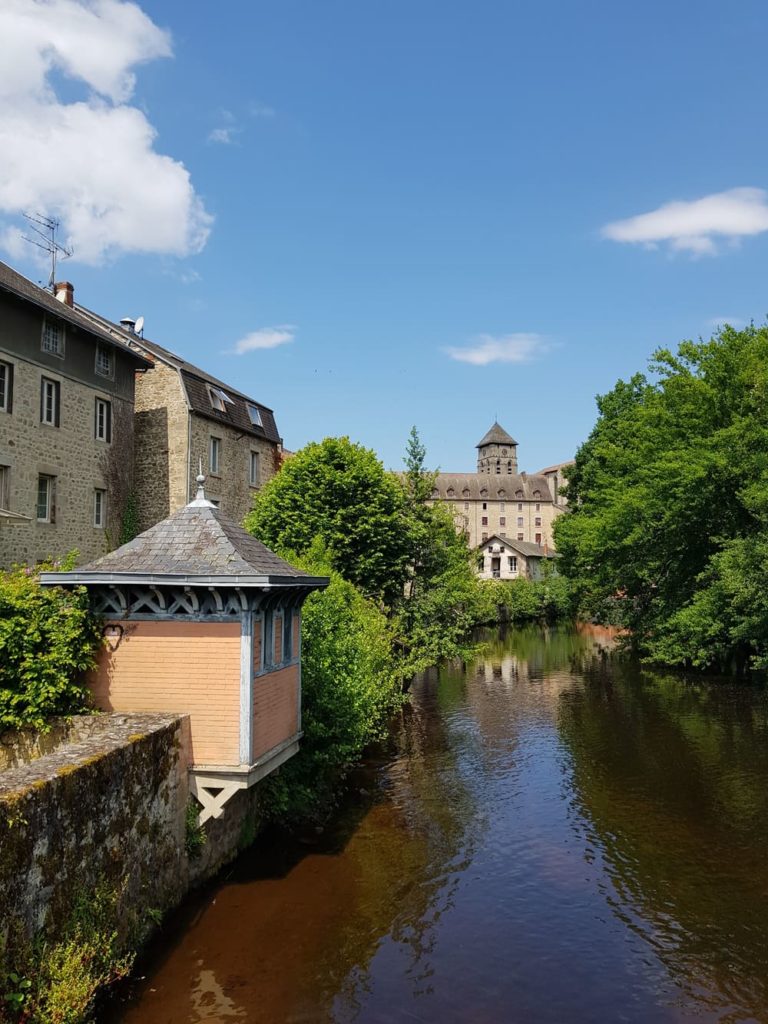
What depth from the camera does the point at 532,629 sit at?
2682 inches

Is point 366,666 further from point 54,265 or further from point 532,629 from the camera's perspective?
point 532,629

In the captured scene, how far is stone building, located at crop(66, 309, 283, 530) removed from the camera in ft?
106

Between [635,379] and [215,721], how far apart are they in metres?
44.9

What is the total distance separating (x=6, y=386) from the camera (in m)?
24.1

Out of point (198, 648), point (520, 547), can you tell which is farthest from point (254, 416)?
point (520, 547)

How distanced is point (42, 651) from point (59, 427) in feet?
55.6

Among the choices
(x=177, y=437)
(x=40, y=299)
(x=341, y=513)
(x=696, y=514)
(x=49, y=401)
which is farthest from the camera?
(x=696, y=514)

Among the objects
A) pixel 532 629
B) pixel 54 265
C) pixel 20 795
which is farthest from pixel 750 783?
pixel 532 629

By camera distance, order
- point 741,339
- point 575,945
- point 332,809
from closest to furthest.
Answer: point 575,945 < point 332,809 < point 741,339

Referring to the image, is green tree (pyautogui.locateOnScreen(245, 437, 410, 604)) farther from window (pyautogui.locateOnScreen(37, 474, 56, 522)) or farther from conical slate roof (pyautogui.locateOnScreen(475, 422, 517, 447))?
conical slate roof (pyautogui.locateOnScreen(475, 422, 517, 447))

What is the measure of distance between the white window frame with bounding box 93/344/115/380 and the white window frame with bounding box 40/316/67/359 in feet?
6.36

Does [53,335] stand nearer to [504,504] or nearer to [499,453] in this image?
[504,504]

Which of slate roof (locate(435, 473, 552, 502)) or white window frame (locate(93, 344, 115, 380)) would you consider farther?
slate roof (locate(435, 473, 552, 502))

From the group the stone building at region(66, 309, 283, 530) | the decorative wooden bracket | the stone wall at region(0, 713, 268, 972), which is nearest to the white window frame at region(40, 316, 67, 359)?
the stone building at region(66, 309, 283, 530)
